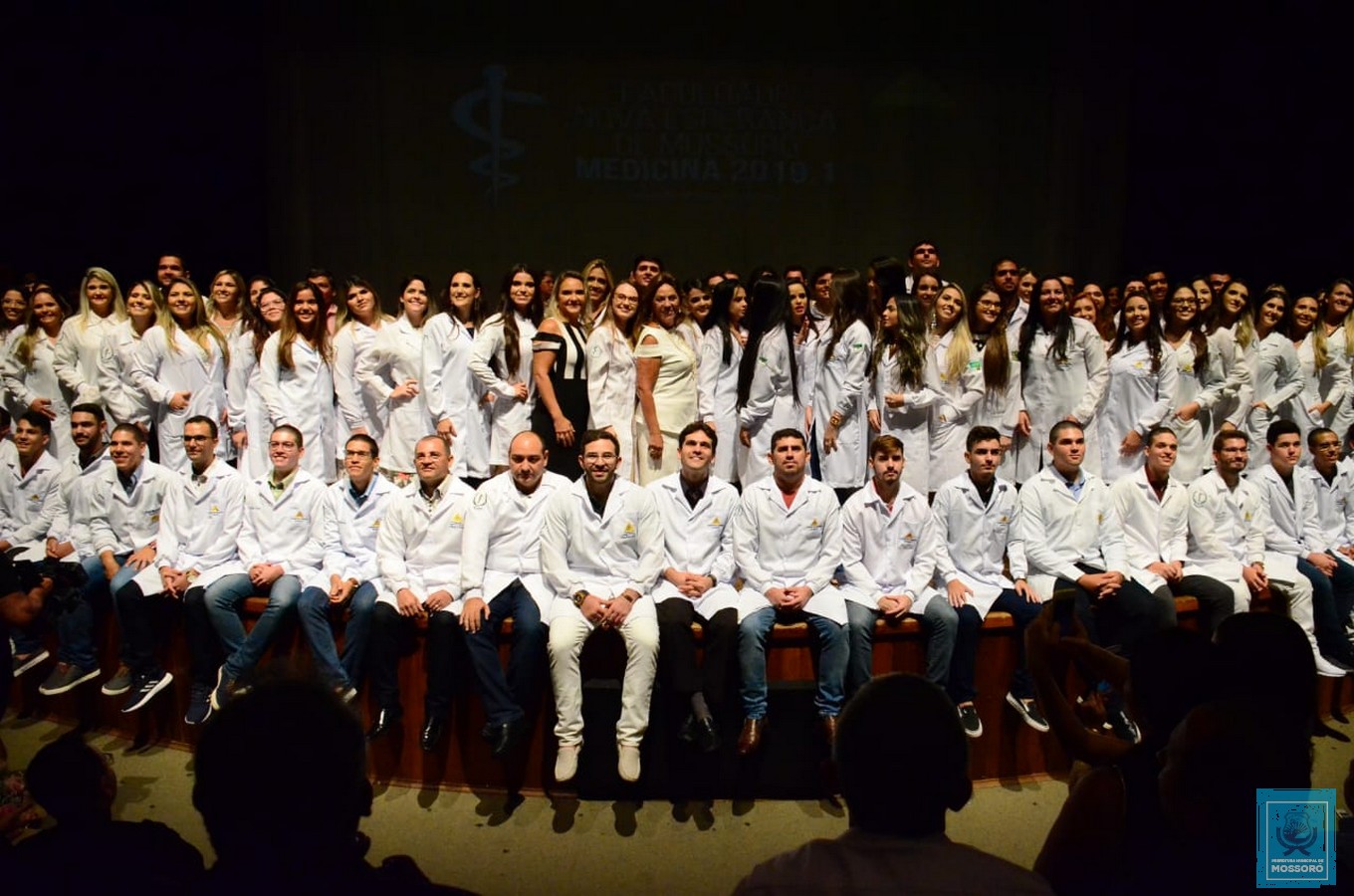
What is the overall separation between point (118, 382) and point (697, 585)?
3814mm

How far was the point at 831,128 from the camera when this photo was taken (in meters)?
7.94

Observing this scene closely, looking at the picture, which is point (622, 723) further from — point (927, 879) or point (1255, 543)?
point (1255, 543)

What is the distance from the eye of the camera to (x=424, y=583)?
388cm

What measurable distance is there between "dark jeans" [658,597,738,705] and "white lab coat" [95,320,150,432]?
3659 mm

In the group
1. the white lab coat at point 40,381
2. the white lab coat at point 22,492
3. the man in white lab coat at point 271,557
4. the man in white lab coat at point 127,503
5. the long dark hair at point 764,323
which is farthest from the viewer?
the white lab coat at point 40,381

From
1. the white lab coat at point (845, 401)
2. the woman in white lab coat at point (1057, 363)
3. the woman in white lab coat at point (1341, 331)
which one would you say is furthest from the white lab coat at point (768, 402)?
the woman in white lab coat at point (1341, 331)

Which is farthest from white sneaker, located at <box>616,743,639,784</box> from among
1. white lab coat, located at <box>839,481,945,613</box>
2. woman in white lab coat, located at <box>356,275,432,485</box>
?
woman in white lab coat, located at <box>356,275,432,485</box>

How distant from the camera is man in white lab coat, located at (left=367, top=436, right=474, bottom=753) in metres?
3.60

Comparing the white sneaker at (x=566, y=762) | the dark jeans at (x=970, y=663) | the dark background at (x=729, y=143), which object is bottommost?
the white sneaker at (x=566, y=762)

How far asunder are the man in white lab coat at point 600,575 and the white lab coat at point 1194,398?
3418 mm

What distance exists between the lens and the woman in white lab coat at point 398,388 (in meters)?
5.50

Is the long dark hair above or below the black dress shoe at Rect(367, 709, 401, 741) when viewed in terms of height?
above

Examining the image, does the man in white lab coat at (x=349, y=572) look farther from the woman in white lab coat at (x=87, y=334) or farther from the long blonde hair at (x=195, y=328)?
the woman in white lab coat at (x=87, y=334)

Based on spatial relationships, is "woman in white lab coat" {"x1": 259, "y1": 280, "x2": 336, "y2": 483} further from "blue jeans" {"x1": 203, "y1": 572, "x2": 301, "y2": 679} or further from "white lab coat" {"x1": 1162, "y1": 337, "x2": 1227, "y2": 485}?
"white lab coat" {"x1": 1162, "y1": 337, "x2": 1227, "y2": 485}
